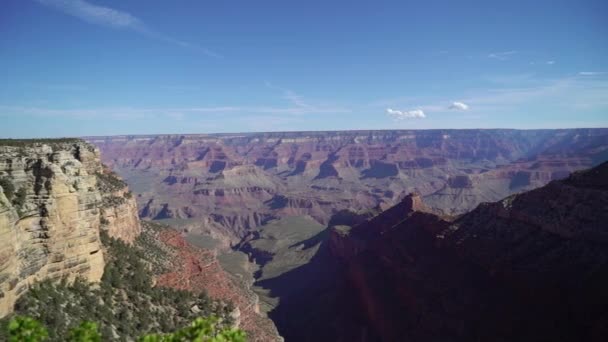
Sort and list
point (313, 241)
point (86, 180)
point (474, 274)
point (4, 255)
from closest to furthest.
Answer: point (4, 255)
point (86, 180)
point (474, 274)
point (313, 241)

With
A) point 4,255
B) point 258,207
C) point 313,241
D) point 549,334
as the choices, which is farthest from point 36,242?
point 258,207

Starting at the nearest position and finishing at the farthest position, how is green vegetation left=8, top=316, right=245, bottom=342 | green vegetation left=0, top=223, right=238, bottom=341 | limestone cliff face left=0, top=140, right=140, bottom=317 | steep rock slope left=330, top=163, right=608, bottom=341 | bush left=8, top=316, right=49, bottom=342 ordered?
bush left=8, top=316, right=49, bottom=342
green vegetation left=8, top=316, right=245, bottom=342
limestone cliff face left=0, top=140, right=140, bottom=317
green vegetation left=0, top=223, right=238, bottom=341
steep rock slope left=330, top=163, right=608, bottom=341

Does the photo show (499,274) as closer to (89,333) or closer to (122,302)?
(122,302)

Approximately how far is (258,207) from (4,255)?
538 ft

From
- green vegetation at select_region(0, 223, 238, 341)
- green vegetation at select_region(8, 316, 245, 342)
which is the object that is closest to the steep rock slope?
green vegetation at select_region(0, 223, 238, 341)

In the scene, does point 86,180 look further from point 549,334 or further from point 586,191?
point 586,191

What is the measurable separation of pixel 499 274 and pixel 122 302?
33.1 metres

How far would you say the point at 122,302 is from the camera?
30.8 m

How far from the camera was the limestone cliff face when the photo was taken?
22.0 m

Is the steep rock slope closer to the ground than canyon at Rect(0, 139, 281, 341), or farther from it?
closer to the ground

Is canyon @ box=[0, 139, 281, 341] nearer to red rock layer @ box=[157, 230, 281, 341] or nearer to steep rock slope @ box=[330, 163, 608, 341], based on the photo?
red rock layer @ box=[157, 230, 281, 341]

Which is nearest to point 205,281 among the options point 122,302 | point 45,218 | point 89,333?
point 122,302

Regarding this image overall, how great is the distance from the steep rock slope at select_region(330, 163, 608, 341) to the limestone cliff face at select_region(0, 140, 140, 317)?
32.2 meters

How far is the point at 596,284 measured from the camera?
30.6 meters
